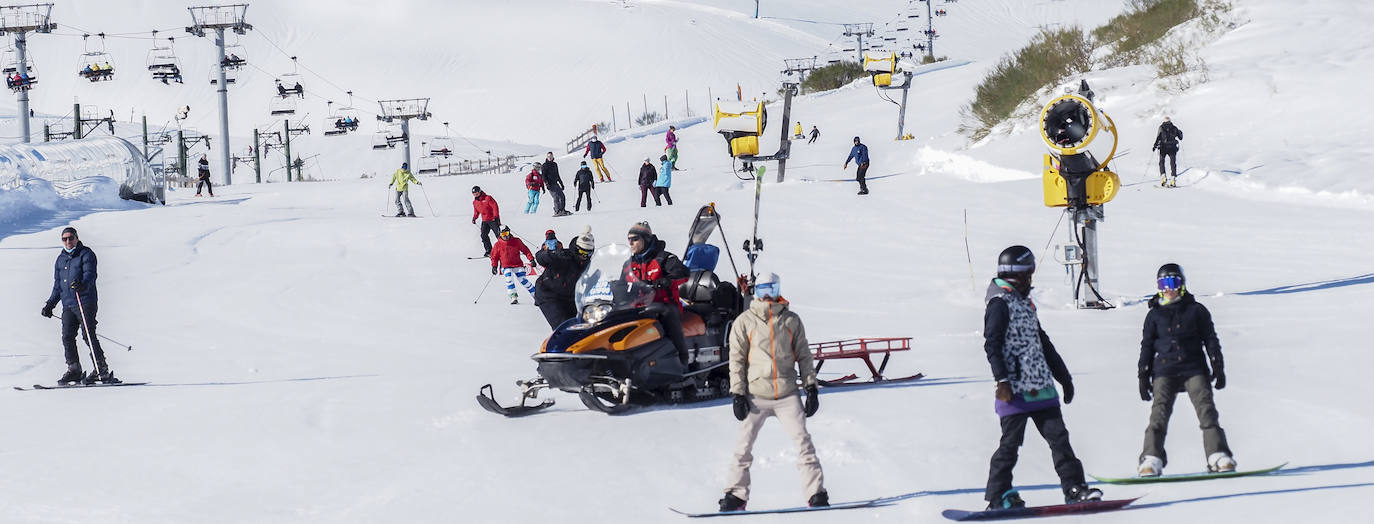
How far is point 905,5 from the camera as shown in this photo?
19438cm

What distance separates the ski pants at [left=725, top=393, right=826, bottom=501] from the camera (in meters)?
6.94

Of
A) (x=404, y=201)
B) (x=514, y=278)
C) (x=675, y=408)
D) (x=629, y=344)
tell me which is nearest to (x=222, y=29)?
(x=404, y=201)

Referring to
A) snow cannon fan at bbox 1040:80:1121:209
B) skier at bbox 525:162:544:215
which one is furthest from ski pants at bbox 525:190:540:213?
snow cannon fan at bbox 1040:80:1121:209

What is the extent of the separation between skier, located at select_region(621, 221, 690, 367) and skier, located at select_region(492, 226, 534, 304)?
863cm

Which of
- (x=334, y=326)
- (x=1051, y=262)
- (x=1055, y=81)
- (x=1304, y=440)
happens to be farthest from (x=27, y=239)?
(x=1055, y=81)

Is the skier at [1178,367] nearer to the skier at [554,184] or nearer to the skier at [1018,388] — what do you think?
the skier at [1018,388]

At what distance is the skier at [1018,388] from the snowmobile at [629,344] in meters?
3.70

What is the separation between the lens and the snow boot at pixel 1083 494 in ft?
21.4

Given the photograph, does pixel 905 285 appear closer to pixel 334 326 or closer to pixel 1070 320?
pixel 1070 320

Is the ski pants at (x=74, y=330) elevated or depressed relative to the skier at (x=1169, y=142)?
depressed

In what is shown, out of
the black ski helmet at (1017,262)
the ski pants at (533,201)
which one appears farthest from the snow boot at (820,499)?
the ski pants at (533,201)

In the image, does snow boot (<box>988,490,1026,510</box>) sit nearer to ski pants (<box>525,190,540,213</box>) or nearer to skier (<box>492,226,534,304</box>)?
skier (<box>492,226,534,304</box>)

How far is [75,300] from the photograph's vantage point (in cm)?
1279

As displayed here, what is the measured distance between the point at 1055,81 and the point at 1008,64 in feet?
18.5
